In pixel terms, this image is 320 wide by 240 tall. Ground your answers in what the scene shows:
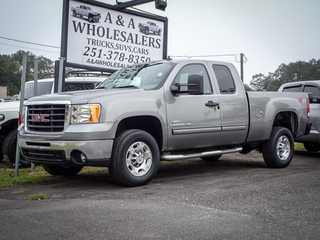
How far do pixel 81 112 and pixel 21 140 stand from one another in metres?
1.26

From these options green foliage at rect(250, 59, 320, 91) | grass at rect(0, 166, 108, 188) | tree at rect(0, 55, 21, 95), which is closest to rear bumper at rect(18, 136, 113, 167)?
grass at rect(0, 166, 108, 188)

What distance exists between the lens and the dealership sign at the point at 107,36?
8.62 metres

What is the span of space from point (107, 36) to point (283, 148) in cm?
481

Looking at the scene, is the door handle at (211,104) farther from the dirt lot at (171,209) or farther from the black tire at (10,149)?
the black tire at (10,149)

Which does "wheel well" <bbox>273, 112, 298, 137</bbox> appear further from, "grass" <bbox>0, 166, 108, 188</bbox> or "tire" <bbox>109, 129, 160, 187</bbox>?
"grass" <bbox>0, 166, 108, 188</bbox>

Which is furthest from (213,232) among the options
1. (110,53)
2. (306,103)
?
(110,53)

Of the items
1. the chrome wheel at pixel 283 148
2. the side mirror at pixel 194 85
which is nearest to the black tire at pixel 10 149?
the side mirror at pixel 194 85

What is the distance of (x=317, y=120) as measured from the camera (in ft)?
31.1

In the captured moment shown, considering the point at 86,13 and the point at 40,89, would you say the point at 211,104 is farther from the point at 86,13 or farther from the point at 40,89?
the point at 40,89

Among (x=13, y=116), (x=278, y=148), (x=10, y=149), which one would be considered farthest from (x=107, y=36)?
(x=278, y=148)

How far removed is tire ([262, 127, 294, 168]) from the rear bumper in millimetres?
3692

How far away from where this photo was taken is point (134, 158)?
5.67m

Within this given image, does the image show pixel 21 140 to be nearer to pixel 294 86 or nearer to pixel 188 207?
pixel 188 207

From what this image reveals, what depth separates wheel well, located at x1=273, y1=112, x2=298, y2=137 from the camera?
8.20 metres
